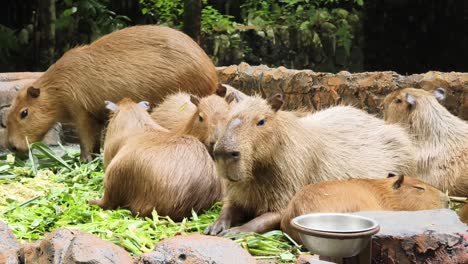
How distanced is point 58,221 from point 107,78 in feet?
7.68

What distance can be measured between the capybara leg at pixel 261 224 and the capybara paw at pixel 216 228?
6cm

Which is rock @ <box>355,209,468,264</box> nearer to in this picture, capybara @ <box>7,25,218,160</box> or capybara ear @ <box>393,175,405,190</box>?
capybara ear @ <box>393,175,405,190</box>

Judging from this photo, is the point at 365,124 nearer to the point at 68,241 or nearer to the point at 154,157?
the point at 154,157

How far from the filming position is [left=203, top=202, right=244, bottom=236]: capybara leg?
4.53m

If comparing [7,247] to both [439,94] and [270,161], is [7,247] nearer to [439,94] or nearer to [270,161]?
[270,161]

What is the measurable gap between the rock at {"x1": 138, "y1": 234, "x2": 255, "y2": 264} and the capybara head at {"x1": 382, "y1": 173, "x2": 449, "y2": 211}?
4.63ft

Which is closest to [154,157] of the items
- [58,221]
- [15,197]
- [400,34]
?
[58,221]

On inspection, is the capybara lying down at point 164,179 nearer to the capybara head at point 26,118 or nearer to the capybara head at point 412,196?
the capybara head at point 412,196

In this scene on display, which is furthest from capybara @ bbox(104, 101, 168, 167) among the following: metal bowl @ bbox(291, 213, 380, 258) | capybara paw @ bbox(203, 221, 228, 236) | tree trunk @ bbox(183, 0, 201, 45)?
tree trunk @ bbox(183, 0, 201, 45)

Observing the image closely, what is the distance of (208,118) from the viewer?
5.43 m

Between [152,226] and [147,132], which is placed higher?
[147,132]

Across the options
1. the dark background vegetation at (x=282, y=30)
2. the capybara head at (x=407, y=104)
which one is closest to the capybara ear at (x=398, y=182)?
the capybara head at (x=407, y=104)

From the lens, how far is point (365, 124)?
5594 mm

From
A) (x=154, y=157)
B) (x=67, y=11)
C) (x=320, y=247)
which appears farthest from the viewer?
(x=67, y=11)
